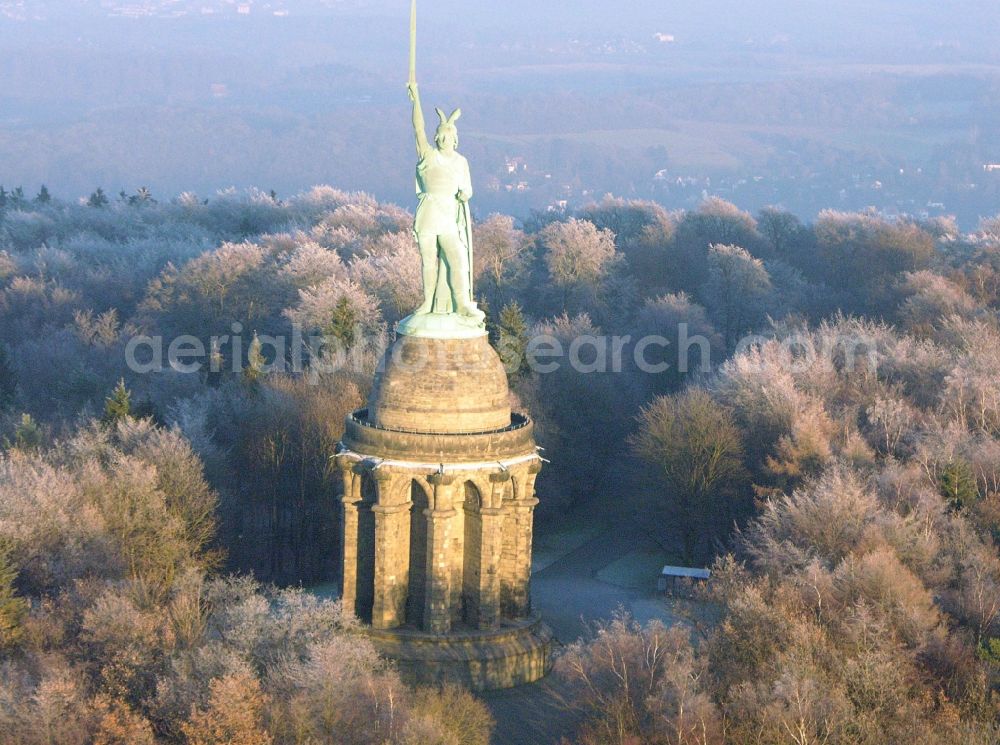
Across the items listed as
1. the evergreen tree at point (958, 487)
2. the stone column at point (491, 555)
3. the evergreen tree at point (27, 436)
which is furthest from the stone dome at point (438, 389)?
the evergreen tree at point (27, 436)

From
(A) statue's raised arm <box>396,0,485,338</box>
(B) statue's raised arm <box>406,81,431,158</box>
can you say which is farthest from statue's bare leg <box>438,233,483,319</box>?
(B) statue's raised arm <box>406,81,431,158</box>

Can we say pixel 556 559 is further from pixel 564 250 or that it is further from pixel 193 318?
pixel 564 250

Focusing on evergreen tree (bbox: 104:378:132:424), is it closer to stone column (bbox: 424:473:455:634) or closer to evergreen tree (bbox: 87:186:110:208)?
stone column (bbox: 424:473:455:634)

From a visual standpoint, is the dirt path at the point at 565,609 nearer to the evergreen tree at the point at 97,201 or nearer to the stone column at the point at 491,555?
the stone column at the point at 491,555

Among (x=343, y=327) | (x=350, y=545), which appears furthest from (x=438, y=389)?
(x=343, y=327)

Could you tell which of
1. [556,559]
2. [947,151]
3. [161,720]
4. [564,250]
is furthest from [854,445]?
[947,151]

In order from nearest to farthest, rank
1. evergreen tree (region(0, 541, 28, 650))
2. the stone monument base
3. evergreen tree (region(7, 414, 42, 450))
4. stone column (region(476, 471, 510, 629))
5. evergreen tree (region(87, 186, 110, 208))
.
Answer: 1. the stone monument base
2. stone column (region(476, 471, 510, 629))
3. evergreen tree (region(0, 541, 28, 650))
4. evergreen tree (region(7, 414, 42, 450))
5. evergreen tree (region(87, 186, 110, 208))
